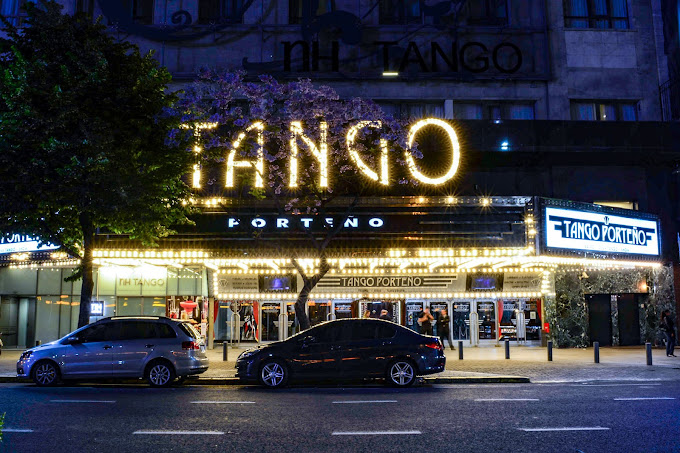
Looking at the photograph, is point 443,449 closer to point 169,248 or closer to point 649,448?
point 649,448

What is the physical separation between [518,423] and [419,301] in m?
17.3

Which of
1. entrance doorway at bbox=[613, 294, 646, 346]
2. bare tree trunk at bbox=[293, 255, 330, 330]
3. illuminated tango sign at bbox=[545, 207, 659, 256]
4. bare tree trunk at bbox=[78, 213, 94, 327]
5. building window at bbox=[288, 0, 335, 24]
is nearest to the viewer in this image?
bare tree trunk at bbox=[78, 213, 94, 327]

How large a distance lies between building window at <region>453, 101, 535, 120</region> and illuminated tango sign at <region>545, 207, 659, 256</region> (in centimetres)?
699

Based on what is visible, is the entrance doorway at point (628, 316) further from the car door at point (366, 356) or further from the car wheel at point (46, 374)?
the car wheel at point (46, 374)

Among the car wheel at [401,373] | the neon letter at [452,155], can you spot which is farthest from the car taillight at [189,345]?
the neon letter at [452,155]

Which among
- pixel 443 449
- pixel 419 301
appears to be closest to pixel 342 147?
pixel 419 301

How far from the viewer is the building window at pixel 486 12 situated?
90.5ft

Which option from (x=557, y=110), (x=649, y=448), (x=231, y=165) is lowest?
(x=649, y=448)

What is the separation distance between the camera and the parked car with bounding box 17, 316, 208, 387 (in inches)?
599

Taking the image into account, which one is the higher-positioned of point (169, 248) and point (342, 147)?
point (342, 147)

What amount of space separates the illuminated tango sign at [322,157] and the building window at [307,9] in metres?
8.80

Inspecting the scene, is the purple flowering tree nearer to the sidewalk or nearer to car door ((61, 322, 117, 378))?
the sidewalk

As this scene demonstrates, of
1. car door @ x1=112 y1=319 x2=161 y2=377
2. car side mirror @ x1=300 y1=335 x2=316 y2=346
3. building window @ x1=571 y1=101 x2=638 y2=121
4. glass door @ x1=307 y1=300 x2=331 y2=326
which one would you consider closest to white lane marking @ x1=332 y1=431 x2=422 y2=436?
car side mirror @ x1=300 y1=335 x2=316 y2=346

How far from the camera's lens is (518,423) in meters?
9.62
